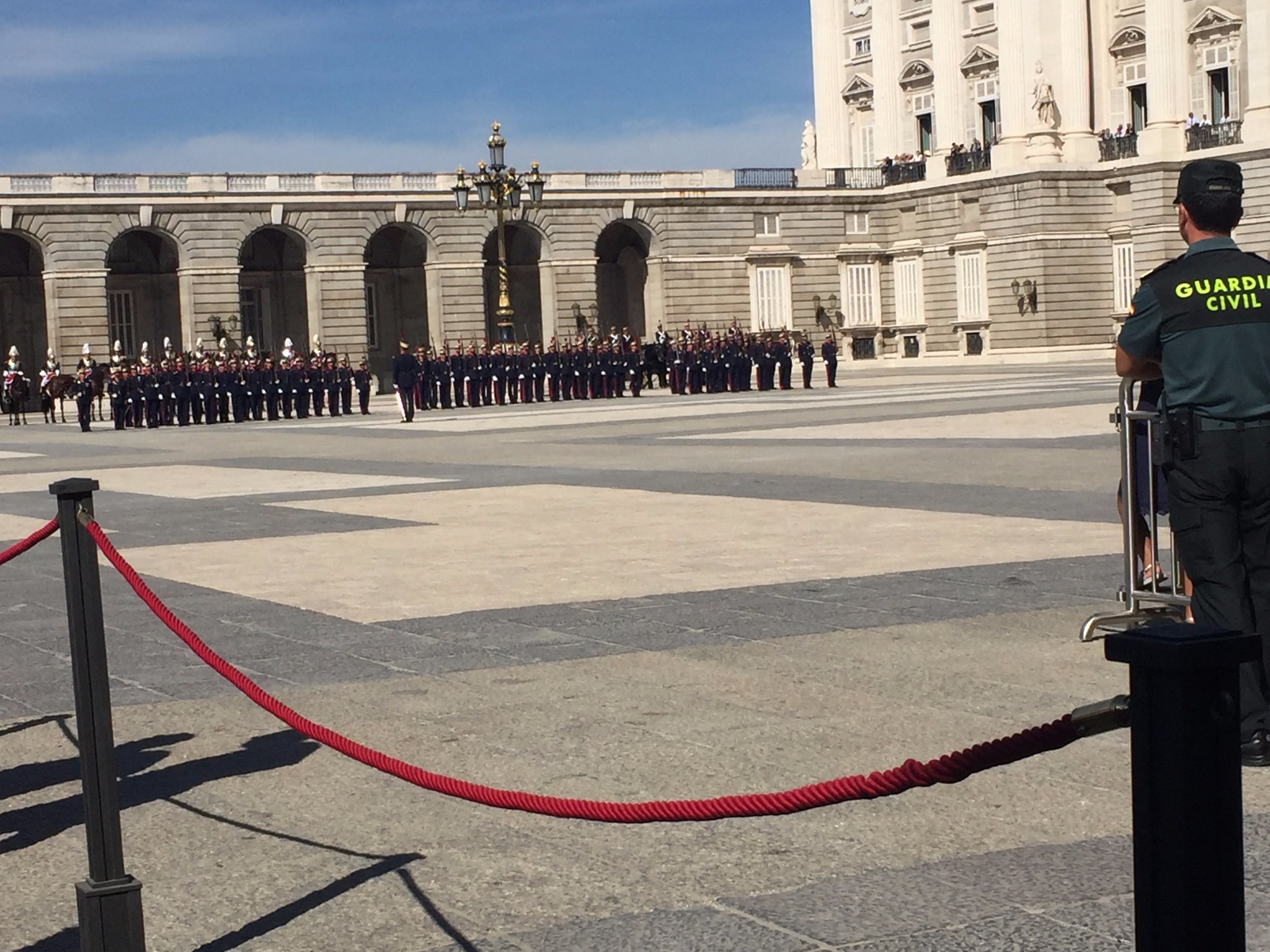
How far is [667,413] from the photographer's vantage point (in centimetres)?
3409

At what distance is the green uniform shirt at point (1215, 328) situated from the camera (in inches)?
231

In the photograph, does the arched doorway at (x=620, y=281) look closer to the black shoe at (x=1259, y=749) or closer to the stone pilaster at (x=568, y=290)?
the stone pilaster at (x=568, y=290)

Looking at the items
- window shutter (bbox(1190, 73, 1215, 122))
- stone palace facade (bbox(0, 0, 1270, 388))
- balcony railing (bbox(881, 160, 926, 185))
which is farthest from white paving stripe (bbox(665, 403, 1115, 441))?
balcony railing (bbox(881, 160, 926, 185))

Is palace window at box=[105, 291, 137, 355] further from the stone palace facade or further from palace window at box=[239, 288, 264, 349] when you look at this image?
palace window at box=[239, 288, 264, 349]

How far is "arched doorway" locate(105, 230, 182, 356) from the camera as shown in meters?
63.2

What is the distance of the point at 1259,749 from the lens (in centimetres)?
581

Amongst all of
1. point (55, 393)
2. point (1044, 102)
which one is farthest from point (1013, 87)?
point (55, 393)

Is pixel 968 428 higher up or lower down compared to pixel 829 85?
lower down

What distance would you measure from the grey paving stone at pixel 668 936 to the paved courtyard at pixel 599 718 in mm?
12

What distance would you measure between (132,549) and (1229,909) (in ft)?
36.5

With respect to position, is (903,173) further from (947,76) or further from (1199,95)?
(1199,95)

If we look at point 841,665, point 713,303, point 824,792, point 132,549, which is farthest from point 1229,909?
point 713,303

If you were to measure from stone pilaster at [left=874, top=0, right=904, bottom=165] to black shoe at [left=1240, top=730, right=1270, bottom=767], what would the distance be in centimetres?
6367

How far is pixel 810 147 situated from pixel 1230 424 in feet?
222
